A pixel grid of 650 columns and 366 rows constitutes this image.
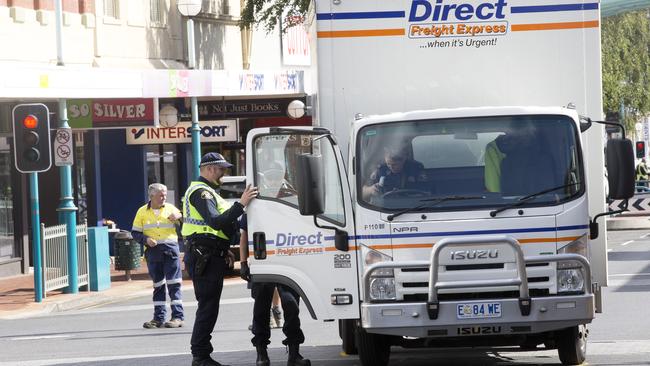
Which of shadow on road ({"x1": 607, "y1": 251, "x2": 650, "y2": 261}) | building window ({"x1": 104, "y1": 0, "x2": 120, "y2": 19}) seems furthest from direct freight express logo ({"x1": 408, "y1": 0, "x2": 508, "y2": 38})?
building window ({"x1": 104, "y1": 0, "x2": 120, "y2": 19})

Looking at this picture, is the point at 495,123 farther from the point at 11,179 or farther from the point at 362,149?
the point at 11,179

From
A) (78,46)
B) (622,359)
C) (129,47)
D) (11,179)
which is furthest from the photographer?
(129,47)

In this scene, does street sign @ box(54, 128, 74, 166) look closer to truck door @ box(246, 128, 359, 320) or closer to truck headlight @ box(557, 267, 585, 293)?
truck door @ box(246, 128, 359, 320)

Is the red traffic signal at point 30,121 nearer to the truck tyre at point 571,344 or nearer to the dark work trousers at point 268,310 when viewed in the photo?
the dark work trousers at point 268,310

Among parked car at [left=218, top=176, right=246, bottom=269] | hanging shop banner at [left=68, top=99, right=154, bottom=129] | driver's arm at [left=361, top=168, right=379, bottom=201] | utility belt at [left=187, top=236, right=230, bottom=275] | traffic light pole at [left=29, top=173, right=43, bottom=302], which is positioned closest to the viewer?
driver's arm at [left=361, top=168, right=379, bottom=201]

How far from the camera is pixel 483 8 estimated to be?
11492mm

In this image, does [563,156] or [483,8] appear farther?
[483,8]

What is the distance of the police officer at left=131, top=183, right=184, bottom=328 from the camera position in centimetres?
1708

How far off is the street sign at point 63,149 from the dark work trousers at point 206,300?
11.2m

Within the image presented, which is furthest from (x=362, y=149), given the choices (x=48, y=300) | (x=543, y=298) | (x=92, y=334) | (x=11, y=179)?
(x=11, y=179)

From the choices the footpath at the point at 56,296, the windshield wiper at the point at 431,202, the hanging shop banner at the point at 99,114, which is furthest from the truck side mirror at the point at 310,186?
the hanging shop banner at the point at 99,114

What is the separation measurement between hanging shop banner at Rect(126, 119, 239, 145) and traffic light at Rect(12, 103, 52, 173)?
880 cm

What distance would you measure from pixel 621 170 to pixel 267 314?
332 cm

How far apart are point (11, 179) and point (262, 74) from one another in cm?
701
